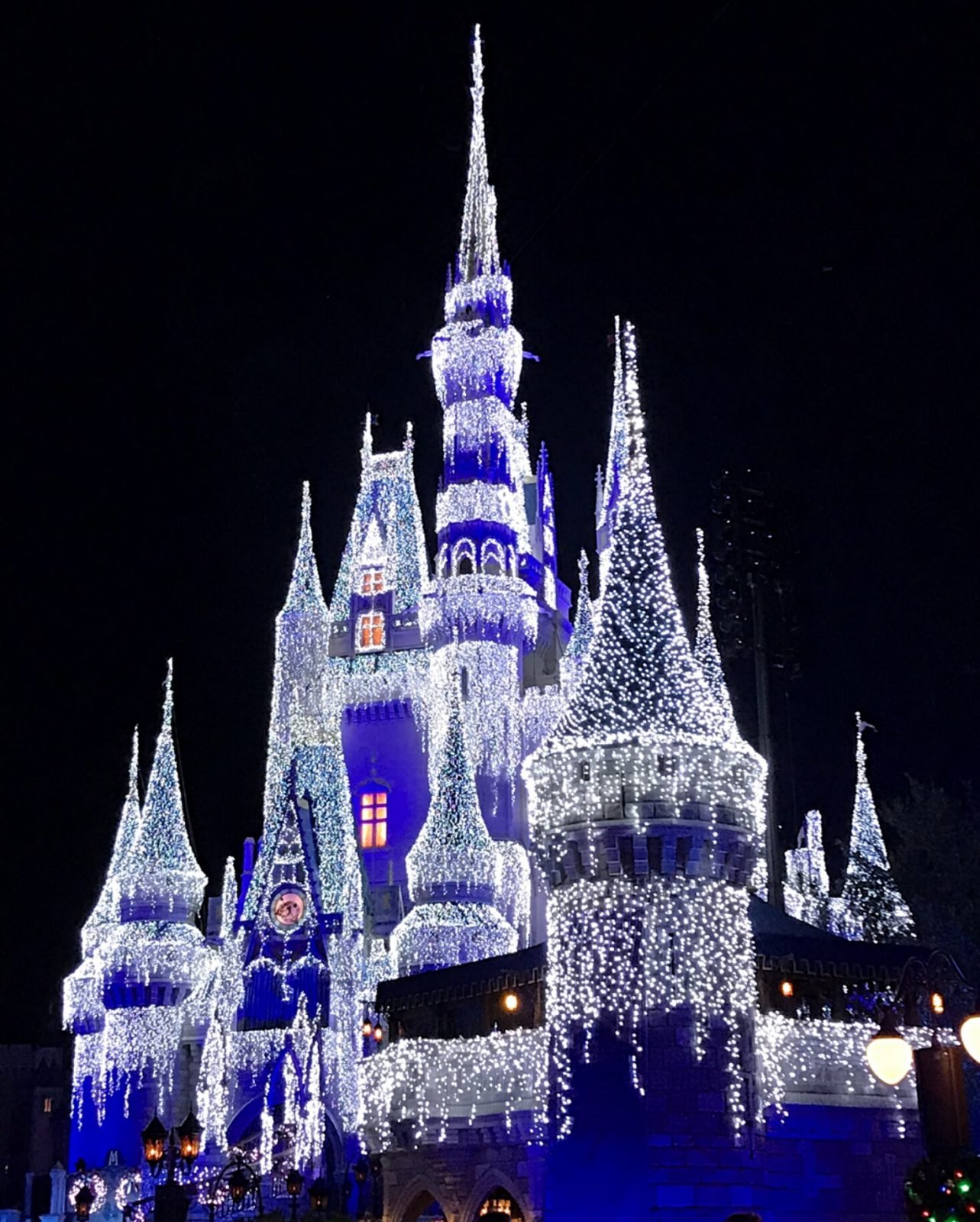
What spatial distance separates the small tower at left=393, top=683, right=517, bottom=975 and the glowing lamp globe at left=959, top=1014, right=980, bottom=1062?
25585 mm

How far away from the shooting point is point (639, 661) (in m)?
22.8

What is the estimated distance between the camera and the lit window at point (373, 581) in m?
48.2

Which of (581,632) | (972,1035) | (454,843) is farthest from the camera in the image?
(581,632)

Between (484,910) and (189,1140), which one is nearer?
(189,1140)

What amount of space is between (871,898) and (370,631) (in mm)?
20446

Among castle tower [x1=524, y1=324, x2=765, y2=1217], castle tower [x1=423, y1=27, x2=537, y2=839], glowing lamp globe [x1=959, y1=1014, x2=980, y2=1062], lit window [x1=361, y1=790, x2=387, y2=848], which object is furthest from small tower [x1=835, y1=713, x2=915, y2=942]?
glowing lamp globe [x1=959, y1=1014, x2=980, y2=1062]

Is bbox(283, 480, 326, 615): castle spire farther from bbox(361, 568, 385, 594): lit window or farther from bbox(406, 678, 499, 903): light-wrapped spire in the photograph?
bbox(406, 678, 499, 903): light-wrapped spire

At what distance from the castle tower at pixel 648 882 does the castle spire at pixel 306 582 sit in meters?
22.8

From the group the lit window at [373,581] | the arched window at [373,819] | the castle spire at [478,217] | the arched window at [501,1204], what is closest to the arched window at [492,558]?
the lit window at [373,581]

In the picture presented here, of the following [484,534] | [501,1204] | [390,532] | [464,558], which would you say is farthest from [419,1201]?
[390,532]

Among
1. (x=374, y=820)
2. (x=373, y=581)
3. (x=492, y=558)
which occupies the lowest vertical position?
(x=374, y=820)

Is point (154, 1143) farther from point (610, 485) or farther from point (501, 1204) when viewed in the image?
point (610, 485)

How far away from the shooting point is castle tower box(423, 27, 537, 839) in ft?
141

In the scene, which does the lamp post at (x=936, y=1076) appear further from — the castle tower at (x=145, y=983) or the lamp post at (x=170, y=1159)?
the castle tower at (x=145, y=983)
